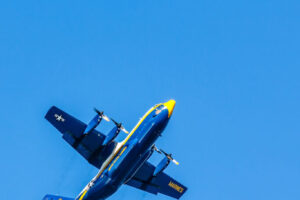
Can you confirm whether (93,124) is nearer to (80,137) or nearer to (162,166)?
(80,137)

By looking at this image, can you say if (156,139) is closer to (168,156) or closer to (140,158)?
(140,158)

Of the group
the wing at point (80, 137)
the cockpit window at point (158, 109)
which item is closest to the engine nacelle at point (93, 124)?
the wing at point (80, 137)

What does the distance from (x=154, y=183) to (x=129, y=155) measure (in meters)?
10.5

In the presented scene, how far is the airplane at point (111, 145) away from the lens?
46344mm

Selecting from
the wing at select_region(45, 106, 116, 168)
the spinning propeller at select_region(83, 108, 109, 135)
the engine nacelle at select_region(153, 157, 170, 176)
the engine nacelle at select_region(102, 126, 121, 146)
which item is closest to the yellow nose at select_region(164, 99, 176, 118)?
the engine nacelle at select_region(102, 126, 121, 146)

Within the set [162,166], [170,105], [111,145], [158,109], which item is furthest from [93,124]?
[162,166]

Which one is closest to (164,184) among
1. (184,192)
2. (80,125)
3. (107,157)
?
(184,192)

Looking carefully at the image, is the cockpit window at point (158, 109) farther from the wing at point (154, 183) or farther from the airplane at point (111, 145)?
the wing at point (154, 183)

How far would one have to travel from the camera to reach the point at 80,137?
50.0m

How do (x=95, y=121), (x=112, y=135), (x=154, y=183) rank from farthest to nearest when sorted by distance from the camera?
1. (x=154, y=183)
2. (x=112, y=135)
3. (x=95, y=121)

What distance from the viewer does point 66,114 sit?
161 ft

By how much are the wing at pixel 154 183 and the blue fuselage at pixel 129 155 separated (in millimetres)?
5988

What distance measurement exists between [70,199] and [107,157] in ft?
17.2

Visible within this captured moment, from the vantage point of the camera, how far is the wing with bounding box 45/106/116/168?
4894 cm
